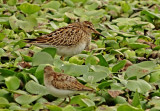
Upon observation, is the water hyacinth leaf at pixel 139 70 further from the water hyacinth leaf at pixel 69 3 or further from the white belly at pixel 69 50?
the water hyacinth leaf at pixel 69 3

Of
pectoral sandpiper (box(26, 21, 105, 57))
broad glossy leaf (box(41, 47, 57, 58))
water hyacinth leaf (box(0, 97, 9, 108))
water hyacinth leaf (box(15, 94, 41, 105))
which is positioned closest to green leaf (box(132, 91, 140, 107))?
water hyacinth leaf (box(15, 94, 41, 105))

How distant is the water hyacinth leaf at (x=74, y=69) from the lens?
28.0 feet

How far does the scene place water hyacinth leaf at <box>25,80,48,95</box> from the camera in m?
7.80

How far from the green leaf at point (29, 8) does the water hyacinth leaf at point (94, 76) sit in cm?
353

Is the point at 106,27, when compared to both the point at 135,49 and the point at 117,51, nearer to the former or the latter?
the point at 135,49

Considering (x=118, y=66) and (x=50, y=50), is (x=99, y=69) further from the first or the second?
(x=50, y=50)

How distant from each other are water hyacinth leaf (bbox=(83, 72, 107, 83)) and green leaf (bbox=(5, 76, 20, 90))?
1176 millimetres

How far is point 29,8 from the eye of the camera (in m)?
11.7

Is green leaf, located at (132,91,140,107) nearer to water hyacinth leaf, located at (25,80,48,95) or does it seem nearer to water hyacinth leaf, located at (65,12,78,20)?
water hyacinth leaf, located at (25,80,48,95)

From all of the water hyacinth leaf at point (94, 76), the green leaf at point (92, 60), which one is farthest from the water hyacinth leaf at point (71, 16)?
the water hyacinth leaf at point (94, 76)

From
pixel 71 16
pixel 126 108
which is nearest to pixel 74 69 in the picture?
pixel 126 108

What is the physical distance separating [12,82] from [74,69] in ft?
4.04

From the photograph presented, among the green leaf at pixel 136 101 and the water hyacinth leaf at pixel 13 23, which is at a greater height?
the green leaf at pixel 136 101

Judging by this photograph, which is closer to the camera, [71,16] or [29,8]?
[29,8]
